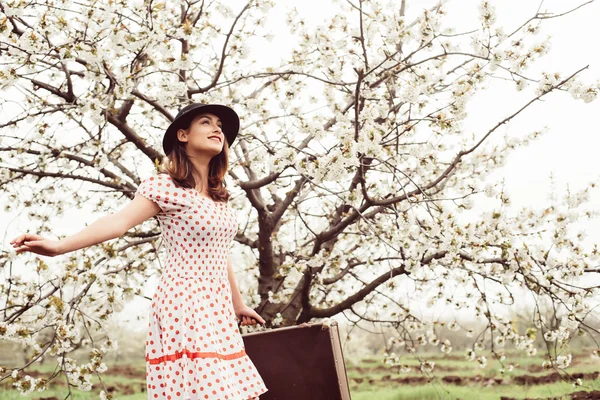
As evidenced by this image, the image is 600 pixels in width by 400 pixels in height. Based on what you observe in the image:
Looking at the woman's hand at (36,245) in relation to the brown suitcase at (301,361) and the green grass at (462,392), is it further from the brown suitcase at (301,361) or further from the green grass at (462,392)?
the green grass at (462,392)

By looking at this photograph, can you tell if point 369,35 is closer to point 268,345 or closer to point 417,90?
point 417,90

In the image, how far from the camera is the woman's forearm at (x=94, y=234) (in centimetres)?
174

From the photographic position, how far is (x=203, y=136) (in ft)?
7.13

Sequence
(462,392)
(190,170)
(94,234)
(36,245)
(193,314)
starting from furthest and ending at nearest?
(462,392)
(190,170)
(193,314)
(94,234)
(36,245)

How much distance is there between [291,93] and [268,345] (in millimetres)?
1729

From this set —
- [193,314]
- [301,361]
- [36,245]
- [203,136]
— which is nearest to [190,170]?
[203,136]

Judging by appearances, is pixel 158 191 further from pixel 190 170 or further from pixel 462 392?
pixel 462 392

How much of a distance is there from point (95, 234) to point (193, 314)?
38 centimetres

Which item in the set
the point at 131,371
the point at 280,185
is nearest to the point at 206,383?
the point at 280,185

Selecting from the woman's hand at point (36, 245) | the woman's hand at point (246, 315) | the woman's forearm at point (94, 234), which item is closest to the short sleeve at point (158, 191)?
the woman's forearm at point (94, 234)

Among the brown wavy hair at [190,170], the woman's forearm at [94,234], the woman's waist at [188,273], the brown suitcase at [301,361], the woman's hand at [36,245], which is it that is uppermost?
the brown wavy hair at [190,170]

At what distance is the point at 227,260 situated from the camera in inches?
88.2

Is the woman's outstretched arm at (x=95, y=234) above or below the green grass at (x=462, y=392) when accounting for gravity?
above

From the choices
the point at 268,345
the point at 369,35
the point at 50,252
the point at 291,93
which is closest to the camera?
the point at 50,252
